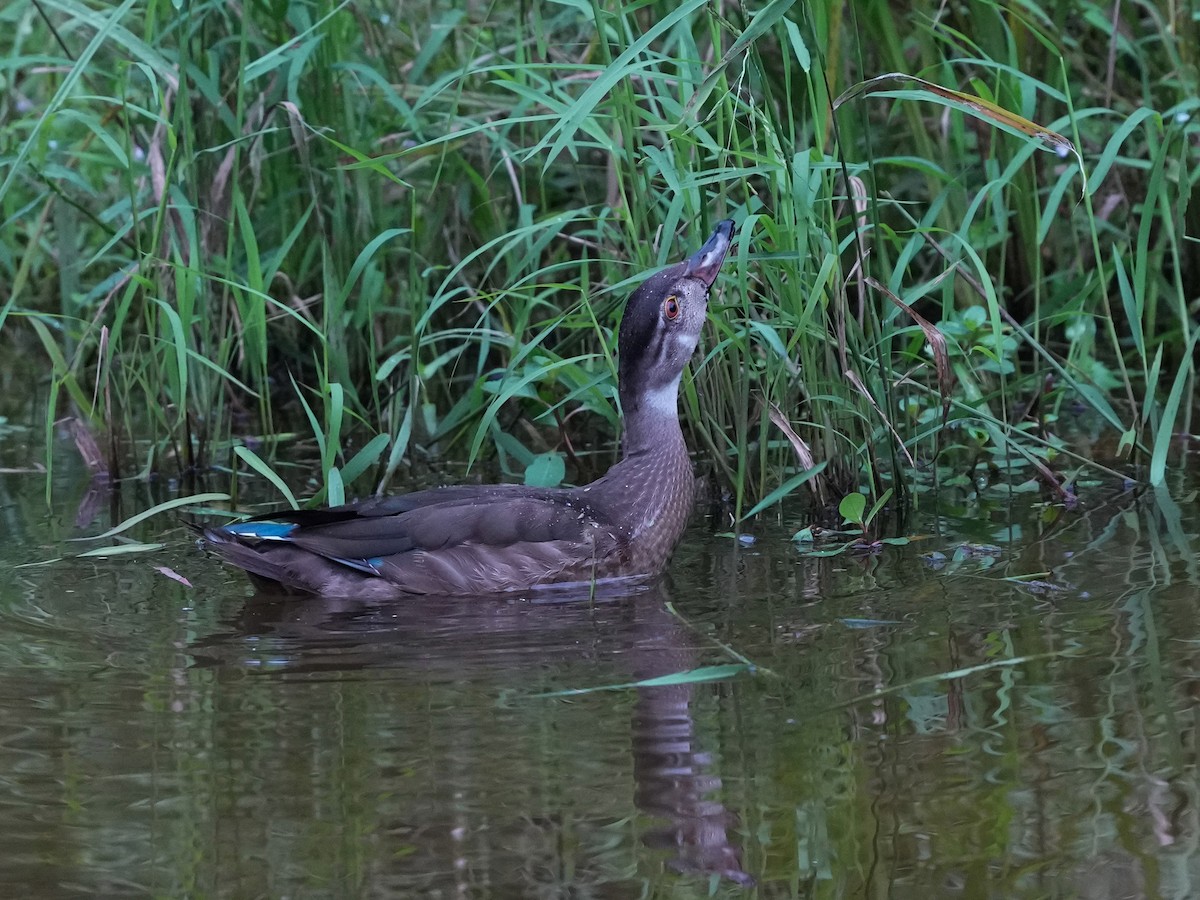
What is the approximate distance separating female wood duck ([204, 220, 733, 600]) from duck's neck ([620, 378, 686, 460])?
145 millimetres

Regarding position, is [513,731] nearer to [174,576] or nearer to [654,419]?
[174,576]

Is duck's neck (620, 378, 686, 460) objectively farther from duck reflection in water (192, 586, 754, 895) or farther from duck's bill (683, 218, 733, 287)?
duck reflection in water (192, 586, 754, 895)

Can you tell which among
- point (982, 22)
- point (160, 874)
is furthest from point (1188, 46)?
point (160, 874)

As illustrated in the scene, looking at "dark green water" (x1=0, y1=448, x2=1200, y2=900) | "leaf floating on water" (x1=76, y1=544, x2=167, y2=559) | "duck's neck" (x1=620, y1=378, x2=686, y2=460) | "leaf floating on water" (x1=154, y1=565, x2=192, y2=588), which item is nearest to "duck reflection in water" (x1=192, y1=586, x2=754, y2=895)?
"dark green water" (x1=0, y1=448, x2=1200, y2=900)

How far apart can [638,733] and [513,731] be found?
25 cm

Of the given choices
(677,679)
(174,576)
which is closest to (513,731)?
(677,679)

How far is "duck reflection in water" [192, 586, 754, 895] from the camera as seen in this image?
2.81 metres

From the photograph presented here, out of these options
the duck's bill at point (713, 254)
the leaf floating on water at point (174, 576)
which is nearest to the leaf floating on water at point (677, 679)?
the duck's bill at point (713, 254)

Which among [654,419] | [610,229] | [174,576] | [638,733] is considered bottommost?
[638,733]

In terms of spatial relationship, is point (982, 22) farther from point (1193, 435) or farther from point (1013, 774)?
point (1013, 774)

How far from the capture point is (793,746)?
326 cm

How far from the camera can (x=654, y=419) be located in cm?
515

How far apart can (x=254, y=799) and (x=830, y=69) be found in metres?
3.31

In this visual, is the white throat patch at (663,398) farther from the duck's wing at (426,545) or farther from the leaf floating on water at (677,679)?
the leaf floating on water at (677,679)
